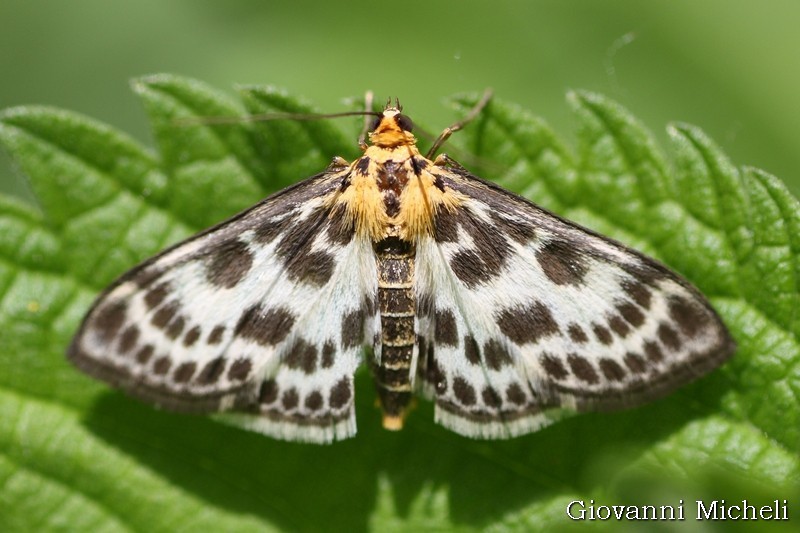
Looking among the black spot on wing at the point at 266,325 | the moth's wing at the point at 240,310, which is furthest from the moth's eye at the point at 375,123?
the black spot on wing at the point at 266,325

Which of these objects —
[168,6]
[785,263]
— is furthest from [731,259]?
[168,6]

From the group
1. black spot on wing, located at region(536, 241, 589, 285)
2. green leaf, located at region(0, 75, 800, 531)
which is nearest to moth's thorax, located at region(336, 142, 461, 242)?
green leaf, located at region(0, 75, 800, 531)

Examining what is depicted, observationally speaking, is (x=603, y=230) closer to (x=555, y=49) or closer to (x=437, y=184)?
(x=437, y=184)

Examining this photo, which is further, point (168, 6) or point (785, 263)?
point (168, 6)

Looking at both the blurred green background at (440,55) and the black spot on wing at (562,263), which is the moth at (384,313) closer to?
the black spot on wing at (562,263)

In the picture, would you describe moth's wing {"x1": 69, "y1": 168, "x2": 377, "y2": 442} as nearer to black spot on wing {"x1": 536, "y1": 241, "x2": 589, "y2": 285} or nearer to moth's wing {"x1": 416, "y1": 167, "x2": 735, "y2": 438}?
moth's wing {"x1": 416, "y1": 167, "x2": 735, "y2": 438}

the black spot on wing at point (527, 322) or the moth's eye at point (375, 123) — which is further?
the moth's eye at point (375, 123)

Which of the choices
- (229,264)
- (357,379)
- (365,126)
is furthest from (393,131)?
(357,379)
